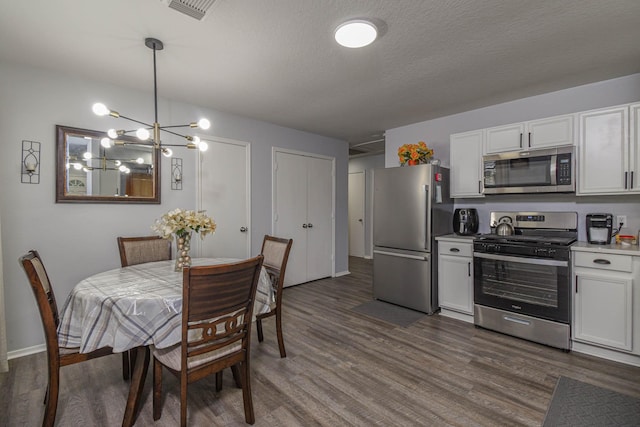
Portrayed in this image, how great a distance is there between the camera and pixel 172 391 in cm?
205

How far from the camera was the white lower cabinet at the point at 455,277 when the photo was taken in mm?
3197

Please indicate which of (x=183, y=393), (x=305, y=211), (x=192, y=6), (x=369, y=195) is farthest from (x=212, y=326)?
(x=369, y=195)

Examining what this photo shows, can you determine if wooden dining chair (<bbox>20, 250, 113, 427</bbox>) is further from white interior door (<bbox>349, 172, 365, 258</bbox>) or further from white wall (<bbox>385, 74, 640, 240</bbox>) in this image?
white interior door (<bbox>349, 172, 365, 258</bbox>)

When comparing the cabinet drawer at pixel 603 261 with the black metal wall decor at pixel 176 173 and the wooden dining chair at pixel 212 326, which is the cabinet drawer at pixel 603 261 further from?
the black metal wall decor at pixel 176 173

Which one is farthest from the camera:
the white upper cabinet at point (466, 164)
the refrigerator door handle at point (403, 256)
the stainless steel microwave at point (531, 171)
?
the refrigerator door handle at point (403, 256)

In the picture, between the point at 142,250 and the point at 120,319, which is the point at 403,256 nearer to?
the point at 142,250

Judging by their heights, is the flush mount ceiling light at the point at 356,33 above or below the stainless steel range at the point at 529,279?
above

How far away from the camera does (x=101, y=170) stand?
2865 millimetres

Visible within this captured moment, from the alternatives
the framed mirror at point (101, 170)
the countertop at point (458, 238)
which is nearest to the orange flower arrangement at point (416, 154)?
the countertop at point (458, 238)

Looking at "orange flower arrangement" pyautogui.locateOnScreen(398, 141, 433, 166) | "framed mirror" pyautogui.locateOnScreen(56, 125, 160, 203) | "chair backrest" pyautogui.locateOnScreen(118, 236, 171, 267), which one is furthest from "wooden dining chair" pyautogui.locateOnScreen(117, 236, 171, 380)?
"orange flower arrangement" pyautogui.locateOnScreen(398, 141, 433, 166)

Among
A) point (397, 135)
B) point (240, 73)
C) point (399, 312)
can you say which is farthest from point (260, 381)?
point (397, 135)

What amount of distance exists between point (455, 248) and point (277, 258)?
2.01 metres

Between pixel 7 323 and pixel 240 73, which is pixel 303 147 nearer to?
pixel 240 73

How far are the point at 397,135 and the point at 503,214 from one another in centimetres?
190
